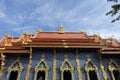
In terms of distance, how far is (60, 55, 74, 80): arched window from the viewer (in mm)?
13958

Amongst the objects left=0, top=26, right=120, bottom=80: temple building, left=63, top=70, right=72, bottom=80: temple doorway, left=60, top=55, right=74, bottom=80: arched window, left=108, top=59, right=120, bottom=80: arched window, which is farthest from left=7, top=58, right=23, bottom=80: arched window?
left=108, top=59, right=120, bottom=80: arched window

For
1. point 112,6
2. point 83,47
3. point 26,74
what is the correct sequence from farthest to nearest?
point 83,47 < point 26,74 < point 112,6

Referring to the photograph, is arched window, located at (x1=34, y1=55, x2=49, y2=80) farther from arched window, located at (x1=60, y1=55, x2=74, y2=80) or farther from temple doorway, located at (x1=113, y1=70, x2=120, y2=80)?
temple doorway, located at (x1=113, y1=70, x2=120, y2=80)

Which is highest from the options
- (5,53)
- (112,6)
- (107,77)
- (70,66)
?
(112,6)

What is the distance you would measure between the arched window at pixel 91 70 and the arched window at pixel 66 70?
1177 millimetres

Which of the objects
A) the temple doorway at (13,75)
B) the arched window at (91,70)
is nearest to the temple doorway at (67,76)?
the arched window at (91,70)

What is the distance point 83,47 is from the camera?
14.7 metres

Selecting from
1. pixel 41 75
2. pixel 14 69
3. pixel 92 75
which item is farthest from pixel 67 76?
pixel 14 69

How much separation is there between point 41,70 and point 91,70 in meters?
3.77

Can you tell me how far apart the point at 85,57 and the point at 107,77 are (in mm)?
2257

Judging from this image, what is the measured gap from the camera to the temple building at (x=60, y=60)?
14.0 m

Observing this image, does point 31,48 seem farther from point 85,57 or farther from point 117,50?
point 117,50

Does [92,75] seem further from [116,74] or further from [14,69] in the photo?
[14,69]

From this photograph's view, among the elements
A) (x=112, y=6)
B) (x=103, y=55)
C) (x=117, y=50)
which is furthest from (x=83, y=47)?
(x=112, y=6)
